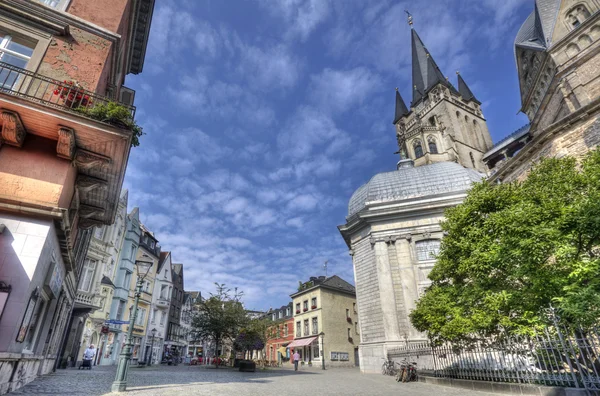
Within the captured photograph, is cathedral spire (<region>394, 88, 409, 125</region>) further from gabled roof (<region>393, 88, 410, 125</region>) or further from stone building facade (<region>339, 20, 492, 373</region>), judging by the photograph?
stone building facade (<region>339, 20, 492, 373</region>)

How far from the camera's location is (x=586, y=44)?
1992 centimetres

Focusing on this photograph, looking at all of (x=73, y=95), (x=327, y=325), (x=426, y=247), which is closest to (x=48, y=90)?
(x=73, y=95)

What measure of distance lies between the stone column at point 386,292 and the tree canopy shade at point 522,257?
375 inches

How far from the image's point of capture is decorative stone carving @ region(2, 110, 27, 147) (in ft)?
22.8

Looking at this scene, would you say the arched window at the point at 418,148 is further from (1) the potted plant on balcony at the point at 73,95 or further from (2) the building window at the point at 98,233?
(1) the potted plant on balcony at the point at 73,95

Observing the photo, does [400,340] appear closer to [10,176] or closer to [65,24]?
[10,176]

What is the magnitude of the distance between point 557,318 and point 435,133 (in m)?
45.2

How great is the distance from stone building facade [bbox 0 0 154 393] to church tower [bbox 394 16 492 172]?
144 ft

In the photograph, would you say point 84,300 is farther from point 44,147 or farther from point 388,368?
point 388,368

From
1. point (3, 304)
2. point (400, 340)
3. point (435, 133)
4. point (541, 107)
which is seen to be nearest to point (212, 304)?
point (400, 340)

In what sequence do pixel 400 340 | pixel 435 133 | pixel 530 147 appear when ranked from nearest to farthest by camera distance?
pixel 530 147 < pixel 400 340 < pixel 435 133

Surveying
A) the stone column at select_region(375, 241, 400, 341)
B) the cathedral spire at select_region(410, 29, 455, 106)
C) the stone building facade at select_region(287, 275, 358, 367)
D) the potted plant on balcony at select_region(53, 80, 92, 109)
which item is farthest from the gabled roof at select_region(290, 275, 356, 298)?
the cathedral spire at select_region(410, 29, 455, 106)

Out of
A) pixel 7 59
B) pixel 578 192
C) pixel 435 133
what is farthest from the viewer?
pixel 435 133

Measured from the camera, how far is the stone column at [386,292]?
21734 millimetres
